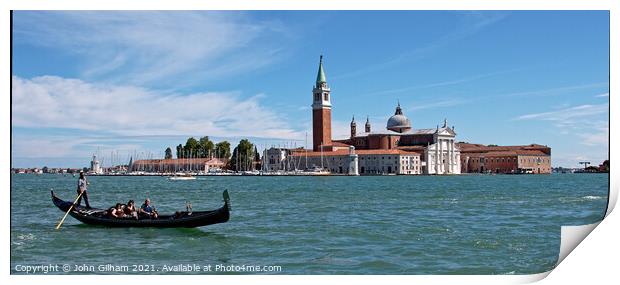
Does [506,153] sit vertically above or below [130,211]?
above

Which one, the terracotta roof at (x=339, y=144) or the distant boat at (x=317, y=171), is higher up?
the terracotta roof at (x=339, y=144)

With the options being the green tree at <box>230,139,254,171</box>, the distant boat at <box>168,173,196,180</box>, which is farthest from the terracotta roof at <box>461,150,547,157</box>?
the distant boat at <box>168,173,196,180</box>

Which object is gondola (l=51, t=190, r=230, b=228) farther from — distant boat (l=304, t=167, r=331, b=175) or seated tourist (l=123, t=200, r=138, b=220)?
distant boat (l=304, t=167, r=331, b=175)

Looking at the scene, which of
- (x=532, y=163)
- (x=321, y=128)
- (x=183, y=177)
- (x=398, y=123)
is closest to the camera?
(x=183, y=177)

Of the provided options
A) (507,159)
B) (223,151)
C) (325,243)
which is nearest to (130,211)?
(325,243)

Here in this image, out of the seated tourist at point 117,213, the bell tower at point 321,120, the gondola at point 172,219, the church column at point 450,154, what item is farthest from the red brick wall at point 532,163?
the seated tourist at point 117,213

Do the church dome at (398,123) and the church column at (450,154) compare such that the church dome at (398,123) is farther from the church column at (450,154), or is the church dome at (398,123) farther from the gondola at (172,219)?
the gondola at (172,219)

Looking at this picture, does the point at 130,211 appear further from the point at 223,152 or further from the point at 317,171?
the point at 317,171

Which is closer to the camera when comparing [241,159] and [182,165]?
[182,165]

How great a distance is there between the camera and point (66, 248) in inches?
218

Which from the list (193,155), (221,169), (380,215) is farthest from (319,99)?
(380,215)

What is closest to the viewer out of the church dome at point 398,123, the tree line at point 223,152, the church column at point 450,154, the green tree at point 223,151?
the tree line at point 223,152
